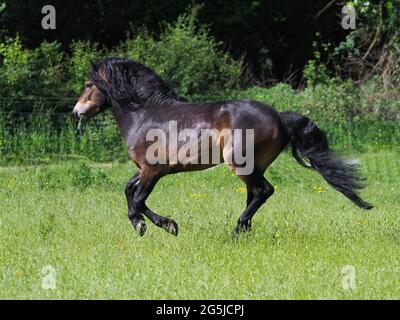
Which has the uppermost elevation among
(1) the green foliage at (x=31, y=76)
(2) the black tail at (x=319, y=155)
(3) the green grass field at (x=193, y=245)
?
(1) the green foliage at (x=31, y=76)

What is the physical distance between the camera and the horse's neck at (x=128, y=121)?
8.91 m

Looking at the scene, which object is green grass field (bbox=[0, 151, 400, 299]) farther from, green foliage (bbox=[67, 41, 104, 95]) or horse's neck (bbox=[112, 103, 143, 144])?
green foliage (bbox=[67, 41, 104, 95])

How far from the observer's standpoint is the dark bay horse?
8453 millimetres

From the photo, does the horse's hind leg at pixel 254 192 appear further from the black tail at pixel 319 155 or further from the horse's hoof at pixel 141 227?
the horse's hoof at pixel 141 227

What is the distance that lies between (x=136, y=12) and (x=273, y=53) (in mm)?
5907

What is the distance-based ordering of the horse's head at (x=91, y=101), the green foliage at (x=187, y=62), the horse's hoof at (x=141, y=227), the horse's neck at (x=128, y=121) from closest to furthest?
1. the horse's hoof at (x=141, y=227)
2. the horse's neck at (x=128, y=121)
3. the horse's head at (x=91, y=101)
4. the green foliage at (x=187, y=62)

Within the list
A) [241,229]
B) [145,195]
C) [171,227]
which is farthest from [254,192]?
[145,195]

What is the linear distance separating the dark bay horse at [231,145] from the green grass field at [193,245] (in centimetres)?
35

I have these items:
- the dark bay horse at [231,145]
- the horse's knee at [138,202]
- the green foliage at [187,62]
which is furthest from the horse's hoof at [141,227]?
the green foliage at [187,62]

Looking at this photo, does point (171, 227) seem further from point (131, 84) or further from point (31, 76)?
point (31, 76)

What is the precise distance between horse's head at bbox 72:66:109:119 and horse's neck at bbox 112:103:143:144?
215 millimetres

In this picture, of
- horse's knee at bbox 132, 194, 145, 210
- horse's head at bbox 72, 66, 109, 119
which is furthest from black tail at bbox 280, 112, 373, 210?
horse's head at bbox 72, 66, 109, 119
